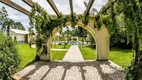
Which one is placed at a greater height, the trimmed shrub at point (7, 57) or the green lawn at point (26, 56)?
the trimmed shrub at point (7, 57)

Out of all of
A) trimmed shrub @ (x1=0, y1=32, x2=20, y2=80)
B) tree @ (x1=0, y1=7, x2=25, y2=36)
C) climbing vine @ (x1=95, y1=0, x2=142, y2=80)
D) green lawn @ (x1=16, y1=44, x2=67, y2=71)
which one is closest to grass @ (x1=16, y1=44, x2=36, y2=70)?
green lawn @ (x1=16, y1=44, x2=67, y2=71)

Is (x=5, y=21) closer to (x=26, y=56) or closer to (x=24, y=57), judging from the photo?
(x=26, y=56)

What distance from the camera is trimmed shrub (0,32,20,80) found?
22.4 feet

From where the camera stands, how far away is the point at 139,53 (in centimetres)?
552

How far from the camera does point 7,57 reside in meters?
7.22

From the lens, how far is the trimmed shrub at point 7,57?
6828 mm

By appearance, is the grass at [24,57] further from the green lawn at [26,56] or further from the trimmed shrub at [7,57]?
the trimmed shrub at [7,57]

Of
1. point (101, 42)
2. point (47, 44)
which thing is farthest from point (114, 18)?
point (47, 44)

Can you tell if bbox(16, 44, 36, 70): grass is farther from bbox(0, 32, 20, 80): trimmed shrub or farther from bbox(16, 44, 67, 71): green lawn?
bbox(0, 32, 20, 80): trimmed shrub

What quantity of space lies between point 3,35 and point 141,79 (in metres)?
5.34

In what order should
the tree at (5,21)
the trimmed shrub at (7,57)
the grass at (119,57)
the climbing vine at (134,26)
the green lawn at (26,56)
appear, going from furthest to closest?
the tree at (5,21)
the grass at (119,57)
the green lawn at (26,56)
the trimmed shrub at (7,57)
the climbing vine at (134,26)

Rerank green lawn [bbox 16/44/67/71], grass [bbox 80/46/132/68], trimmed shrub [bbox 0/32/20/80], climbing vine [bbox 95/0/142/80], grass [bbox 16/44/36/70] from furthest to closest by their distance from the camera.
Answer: grass [bbox 80/46/132/68]
green lawn [bbox 16/44/67/71]
grass [bbox 16/44/36/70]
trimmed shrub [bbox 0/32/20/80]
climbing vine [bbox 95/0/142/80]

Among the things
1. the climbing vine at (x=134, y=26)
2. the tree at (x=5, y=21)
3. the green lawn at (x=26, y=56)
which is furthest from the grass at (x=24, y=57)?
the climbing vine at (x=134, y=26)

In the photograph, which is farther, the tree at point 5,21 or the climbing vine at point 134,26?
the tree at point 5,21
